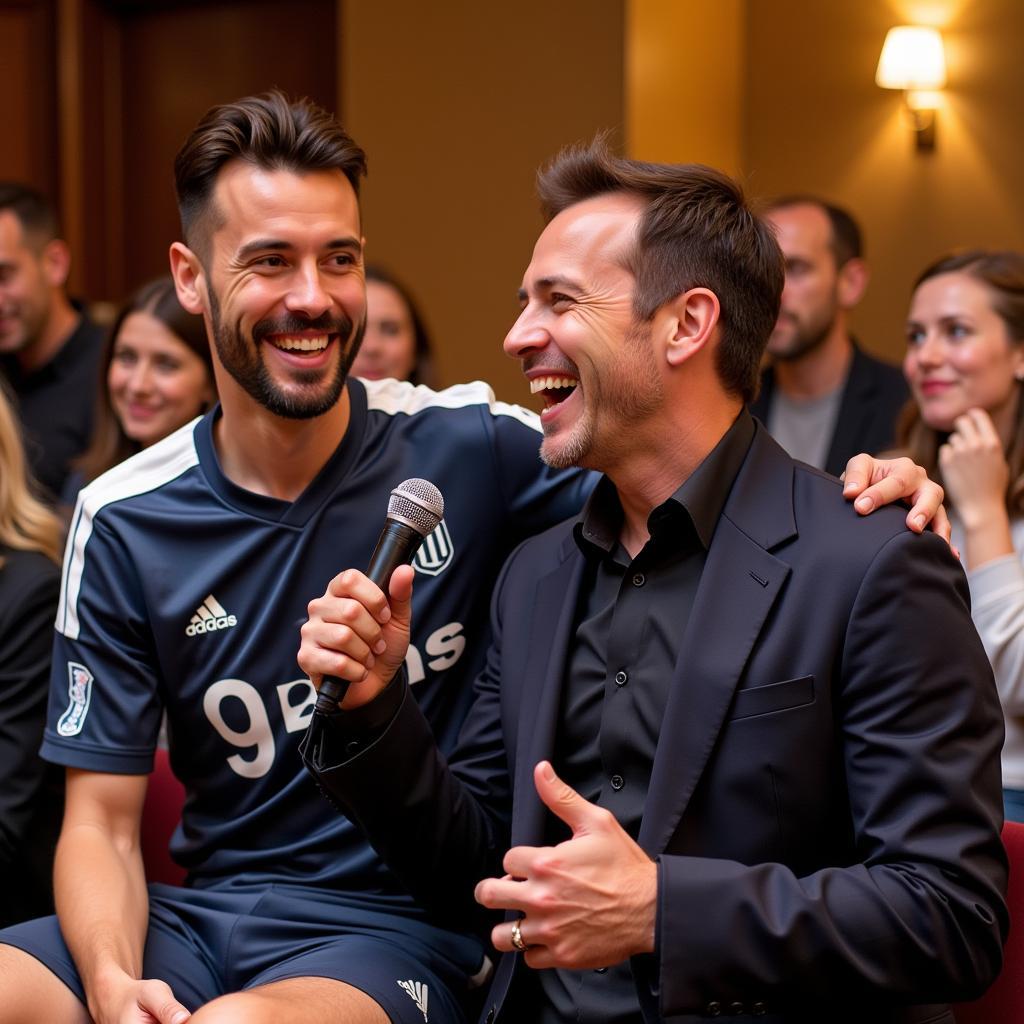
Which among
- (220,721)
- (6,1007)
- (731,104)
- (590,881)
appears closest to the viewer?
(590,881)

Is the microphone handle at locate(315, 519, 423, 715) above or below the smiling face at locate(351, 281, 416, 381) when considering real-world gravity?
below

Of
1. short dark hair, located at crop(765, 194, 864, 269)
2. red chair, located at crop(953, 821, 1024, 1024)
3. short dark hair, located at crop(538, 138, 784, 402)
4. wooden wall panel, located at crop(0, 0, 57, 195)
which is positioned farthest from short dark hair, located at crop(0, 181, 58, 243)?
red chair, located at crop(953, 821, 1024, 1024)

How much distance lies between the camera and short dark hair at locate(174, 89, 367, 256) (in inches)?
81.0

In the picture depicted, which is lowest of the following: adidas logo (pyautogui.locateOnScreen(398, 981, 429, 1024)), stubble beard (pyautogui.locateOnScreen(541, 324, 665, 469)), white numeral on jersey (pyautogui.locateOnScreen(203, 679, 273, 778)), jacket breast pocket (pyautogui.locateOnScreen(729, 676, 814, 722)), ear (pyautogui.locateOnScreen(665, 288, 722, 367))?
adidas logo (pyautogui.locateOnScreen(398, 981, 429, 1024))

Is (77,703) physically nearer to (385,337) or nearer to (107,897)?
(107,897)

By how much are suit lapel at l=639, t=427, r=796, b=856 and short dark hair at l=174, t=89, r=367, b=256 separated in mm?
842

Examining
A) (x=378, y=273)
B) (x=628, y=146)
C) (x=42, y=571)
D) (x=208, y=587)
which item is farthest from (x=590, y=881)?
(x=628, y=146)

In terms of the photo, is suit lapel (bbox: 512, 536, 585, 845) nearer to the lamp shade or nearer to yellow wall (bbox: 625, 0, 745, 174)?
yellow wall (bbox: 625, 0, 745, 174)

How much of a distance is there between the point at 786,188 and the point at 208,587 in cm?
349

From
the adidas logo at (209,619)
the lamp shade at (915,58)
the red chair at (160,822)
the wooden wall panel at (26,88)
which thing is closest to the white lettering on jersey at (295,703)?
the adidas logo at (209,619)

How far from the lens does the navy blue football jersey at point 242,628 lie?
2008 millimetres

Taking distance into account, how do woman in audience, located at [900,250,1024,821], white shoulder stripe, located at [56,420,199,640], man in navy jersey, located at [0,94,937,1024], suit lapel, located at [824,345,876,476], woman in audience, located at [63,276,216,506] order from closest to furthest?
1. man in navy jersey, located at [0,94,937,1024]
2. white shoulder stripe, located at [56,420,199,640]
3. woman in audience, located at [900,250,1024,821]
4. woman in audience, located at [63,276,216,506]
5. suit lapel, located at [824,345,876,476]

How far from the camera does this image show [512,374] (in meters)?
4.69

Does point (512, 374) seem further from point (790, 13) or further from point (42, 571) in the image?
point (42, 571)
